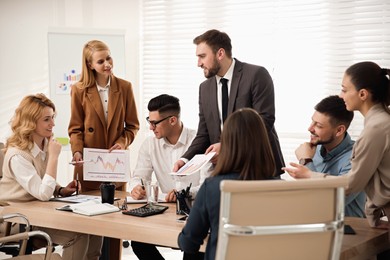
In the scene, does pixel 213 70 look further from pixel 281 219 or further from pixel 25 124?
pixel 281 219

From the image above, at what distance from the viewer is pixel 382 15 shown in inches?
199

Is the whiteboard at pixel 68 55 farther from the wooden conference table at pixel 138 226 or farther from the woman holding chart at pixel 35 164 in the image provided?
the wooden conference table at pixel 138 226

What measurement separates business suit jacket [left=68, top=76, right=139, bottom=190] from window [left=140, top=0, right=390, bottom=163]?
176 cm

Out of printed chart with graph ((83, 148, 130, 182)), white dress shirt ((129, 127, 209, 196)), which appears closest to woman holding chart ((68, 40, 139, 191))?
white dress shirt ((129, 127, 209, 196))

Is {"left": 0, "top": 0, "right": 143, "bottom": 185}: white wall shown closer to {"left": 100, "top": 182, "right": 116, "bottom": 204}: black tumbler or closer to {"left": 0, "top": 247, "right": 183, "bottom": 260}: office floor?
{"left": 0, "top": 247, "right": 183, "bottom": 260}: office floor

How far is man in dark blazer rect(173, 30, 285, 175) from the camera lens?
3.72m

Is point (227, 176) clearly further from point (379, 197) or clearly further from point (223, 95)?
point (223, 95)

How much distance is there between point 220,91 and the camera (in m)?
3.86

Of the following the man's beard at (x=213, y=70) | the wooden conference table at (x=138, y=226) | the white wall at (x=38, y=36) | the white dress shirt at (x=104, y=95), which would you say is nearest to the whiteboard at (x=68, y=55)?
the white wall at (x=38, y=36)

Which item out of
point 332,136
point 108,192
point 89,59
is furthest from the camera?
point 89,59

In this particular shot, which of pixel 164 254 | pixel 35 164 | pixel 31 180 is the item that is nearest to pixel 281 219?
pixel 31 180

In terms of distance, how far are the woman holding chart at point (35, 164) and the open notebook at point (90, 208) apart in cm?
25

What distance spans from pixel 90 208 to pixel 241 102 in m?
1.13

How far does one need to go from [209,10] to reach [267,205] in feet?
13.6
